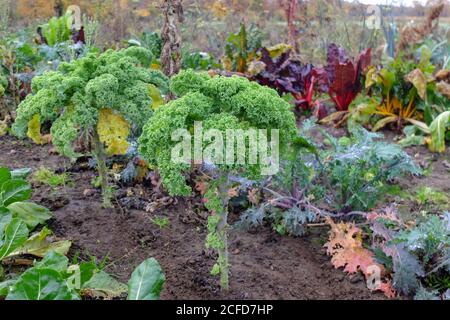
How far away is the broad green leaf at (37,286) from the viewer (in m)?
2.35

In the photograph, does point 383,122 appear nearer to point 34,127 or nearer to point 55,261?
point 34,127

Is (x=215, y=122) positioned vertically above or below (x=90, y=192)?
above

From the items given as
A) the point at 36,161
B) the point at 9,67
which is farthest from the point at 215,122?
the point at 9,67

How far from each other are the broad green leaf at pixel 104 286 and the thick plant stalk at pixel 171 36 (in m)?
2.17

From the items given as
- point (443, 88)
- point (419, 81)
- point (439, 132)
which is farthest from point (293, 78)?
point (439, 132)

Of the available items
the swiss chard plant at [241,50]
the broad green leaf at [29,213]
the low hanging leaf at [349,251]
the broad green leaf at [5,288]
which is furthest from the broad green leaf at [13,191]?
the swiss chard plant at [241,50]

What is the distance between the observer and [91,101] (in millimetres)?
3375

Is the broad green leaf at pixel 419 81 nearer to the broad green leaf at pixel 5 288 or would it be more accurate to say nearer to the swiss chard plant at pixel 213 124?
the swiss chard plant at pixel 213 124

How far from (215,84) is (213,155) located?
1.43ft

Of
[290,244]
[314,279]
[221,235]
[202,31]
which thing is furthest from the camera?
[202,31]

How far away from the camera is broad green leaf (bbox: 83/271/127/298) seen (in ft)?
9.63

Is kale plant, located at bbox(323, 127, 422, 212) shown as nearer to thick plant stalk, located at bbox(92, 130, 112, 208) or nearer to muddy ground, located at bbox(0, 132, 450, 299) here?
muddy ground, located at bbox(0, 132, 450, 299)

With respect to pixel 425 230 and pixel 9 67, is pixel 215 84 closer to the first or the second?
pixel 425 230

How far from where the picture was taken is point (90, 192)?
171 inches
